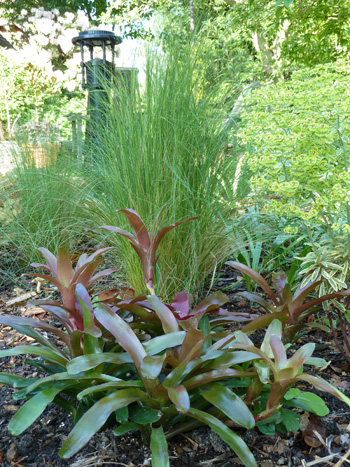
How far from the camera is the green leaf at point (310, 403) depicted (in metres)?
1.14

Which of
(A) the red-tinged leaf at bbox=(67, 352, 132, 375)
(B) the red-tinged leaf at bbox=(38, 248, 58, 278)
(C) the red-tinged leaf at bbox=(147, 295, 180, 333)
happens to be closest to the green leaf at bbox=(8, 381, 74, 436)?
(A) the red-tinged leaf at bbox=(67, 352, 132, 375)

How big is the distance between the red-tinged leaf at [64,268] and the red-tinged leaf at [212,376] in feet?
1.78

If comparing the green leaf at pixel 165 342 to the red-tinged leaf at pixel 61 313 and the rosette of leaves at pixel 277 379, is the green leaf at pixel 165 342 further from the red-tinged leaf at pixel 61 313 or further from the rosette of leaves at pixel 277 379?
the red-tinged leaf at pixel 61 313

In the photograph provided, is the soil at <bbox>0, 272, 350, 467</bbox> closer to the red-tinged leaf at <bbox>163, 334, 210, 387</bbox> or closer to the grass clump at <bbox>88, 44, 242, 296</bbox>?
the red-tinged leaf at <bbox>163, 334, 210, 387</bbox>

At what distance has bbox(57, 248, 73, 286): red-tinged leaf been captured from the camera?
1.38 meters

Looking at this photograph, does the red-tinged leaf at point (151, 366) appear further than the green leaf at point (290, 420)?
No

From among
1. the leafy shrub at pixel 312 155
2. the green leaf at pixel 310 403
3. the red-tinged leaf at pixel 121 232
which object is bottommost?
the green leaf at pixel 310 403

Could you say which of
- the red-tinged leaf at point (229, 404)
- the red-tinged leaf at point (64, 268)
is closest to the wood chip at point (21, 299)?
the red-tinged leaf at point (64, 268)

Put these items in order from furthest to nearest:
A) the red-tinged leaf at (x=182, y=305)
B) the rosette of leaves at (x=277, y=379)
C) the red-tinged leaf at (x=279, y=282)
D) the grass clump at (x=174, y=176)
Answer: the grass clump at (x=174, y=176) < the red-tinged leaf at (x=279, y=282) < the red-tinged leaf at (x=182, y=305) < the rosette of leaves at (x=277, y=379)

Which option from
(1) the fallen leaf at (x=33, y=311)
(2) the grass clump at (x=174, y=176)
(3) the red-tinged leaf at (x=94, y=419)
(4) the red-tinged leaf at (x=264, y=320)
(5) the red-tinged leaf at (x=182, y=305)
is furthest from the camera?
(1) the fallen leaf at (x=33, y=311)

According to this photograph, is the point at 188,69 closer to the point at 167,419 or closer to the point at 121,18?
the point at 167,419

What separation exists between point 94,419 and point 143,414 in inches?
6.5

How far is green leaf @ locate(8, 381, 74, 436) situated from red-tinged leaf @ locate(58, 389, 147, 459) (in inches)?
5.5

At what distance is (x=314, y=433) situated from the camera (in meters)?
1.23
